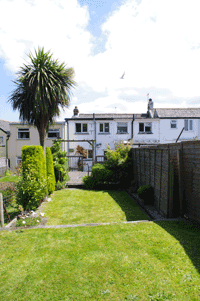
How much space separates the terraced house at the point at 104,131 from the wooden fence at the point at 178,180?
44.9 ft

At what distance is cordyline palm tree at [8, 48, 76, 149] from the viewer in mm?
9203

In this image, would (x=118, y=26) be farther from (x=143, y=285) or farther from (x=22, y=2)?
(x=143, y=285)

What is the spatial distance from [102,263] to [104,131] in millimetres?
18285

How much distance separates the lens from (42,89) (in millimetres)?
9172

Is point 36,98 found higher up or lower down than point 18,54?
lower down

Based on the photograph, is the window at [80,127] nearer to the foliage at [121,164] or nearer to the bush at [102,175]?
the foliage at [121,164]

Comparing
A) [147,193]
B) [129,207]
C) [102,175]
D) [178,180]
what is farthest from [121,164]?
[178,180]

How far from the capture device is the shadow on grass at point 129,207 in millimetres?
6242

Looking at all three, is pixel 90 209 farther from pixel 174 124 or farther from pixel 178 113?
pixel 178 113

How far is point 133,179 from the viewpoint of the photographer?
34.9 ft

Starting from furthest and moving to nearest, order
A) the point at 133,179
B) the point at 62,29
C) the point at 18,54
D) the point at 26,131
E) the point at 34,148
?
1. the point at 26,131
2. the point at 133,179
3. the point at 18,54
4. the point at 34,148
5. the point at 62,29

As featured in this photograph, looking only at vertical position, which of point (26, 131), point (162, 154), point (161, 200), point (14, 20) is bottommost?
point (161, 200)

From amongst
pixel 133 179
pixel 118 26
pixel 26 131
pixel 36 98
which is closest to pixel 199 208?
pixel 133 179

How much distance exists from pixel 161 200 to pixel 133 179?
436cm
